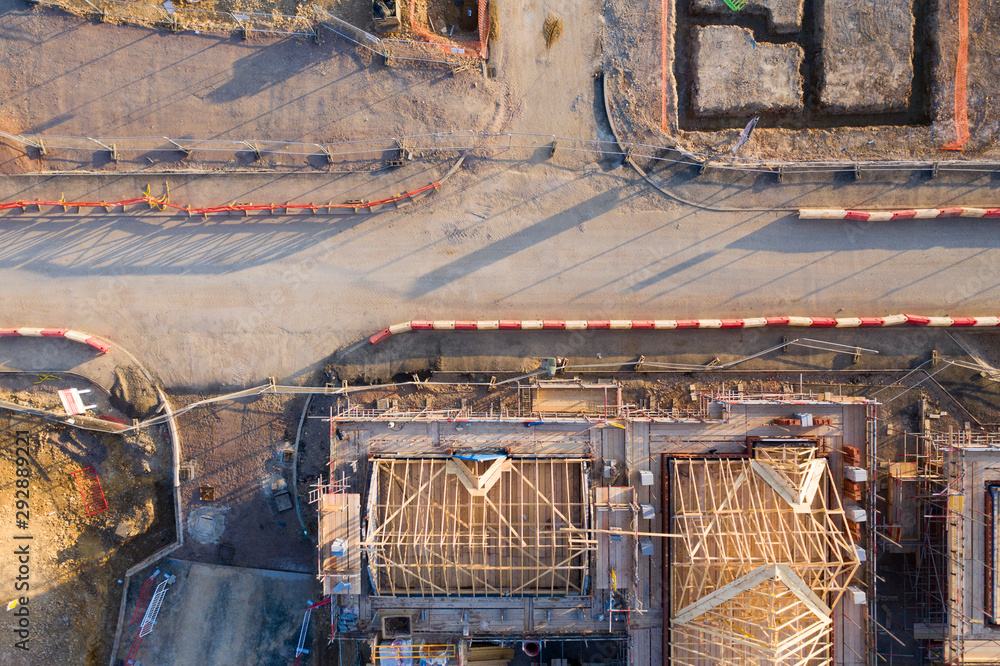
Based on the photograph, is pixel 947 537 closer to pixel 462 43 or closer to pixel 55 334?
pixel 462 43

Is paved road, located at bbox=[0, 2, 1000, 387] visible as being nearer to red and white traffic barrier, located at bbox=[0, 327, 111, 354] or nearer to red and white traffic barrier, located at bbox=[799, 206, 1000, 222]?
red and white traffic barrier, located at bbox=[0, 327, 111, 354]

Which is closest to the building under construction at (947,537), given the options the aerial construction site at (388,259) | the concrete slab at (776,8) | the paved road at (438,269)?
the aerial construction site at (388,259)

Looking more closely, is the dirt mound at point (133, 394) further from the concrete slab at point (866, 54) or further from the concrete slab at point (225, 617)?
the concrete slab at point (866, 54)

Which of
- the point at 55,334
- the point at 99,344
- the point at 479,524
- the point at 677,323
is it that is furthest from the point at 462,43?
the point at 55,334

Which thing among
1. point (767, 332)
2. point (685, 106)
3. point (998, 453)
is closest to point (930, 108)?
point (685, 106)

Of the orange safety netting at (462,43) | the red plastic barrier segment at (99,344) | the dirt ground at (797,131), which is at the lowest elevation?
the red plastic barrier segment at (99,344)
